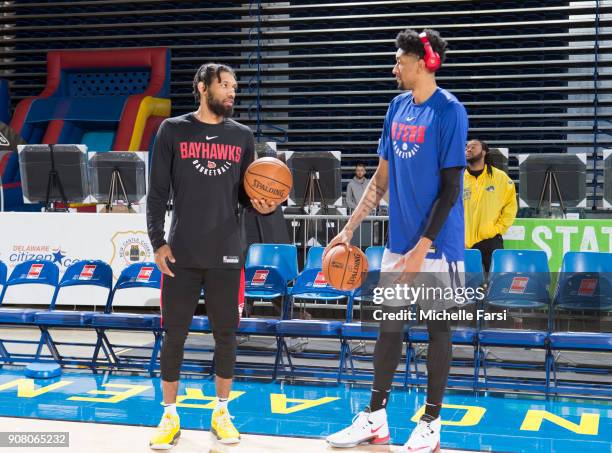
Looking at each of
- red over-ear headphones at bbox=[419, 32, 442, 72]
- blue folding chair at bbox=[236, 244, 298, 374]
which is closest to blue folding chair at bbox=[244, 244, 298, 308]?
blue folding chair at bbox=[236, 244, 298, 374]

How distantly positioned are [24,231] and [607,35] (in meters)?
8.37

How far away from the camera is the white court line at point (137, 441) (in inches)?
134

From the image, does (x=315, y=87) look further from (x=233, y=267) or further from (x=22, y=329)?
(x=233, y=267)

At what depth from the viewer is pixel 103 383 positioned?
497 centimetres

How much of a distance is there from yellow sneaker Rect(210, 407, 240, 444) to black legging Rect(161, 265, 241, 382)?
189 millimetres

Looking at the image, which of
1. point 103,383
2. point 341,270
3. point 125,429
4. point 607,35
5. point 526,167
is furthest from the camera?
point 607,35

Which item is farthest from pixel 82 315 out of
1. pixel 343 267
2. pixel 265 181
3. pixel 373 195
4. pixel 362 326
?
pixel 373 195

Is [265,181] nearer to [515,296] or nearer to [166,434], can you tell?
[166,434]

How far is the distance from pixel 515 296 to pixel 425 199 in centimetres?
216

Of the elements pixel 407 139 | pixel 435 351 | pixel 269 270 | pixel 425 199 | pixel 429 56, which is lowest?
pixel 435 351

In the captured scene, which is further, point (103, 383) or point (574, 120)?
point (574, 120)

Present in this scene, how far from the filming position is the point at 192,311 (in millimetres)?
3570

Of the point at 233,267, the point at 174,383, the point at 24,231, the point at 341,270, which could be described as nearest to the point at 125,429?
the point at 174,383

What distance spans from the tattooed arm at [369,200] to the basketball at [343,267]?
5cm
